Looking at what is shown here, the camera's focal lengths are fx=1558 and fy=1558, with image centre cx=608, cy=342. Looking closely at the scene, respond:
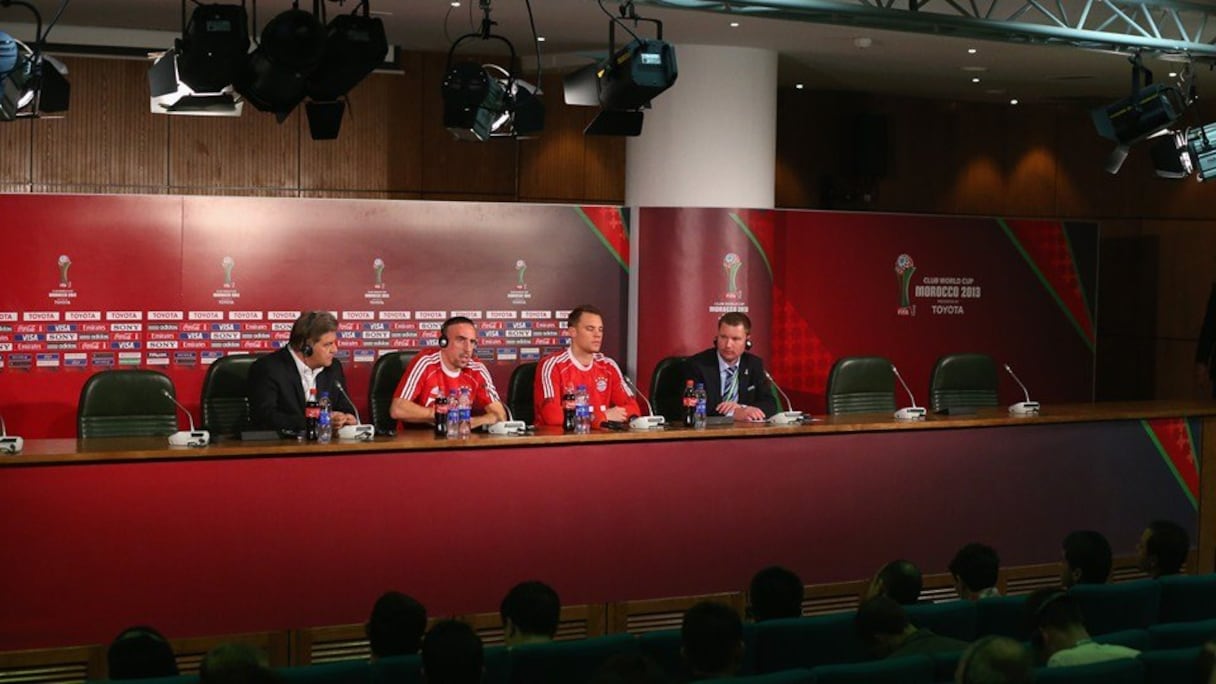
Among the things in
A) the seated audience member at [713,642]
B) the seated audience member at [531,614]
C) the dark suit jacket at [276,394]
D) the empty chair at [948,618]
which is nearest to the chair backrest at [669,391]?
the dark suit jacket at [276,394]

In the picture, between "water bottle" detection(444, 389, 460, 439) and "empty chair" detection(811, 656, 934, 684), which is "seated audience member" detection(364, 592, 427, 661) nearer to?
"empty chair" detection(811, 656, 934, 684)

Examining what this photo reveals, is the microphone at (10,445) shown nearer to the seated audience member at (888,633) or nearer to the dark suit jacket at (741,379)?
the seated audience member at (888,633)

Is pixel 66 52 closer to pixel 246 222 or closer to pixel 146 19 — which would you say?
pixel 146 19

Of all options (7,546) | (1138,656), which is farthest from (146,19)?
(1138,656)

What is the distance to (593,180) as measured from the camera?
10.3m

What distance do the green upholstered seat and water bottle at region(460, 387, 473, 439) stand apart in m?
1.14

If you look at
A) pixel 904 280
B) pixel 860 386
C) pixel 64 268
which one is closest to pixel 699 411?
pixel 860 386

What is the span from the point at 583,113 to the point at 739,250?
1.60 m

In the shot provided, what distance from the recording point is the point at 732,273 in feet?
31.0

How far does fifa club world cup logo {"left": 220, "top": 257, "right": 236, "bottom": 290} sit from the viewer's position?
855 cm

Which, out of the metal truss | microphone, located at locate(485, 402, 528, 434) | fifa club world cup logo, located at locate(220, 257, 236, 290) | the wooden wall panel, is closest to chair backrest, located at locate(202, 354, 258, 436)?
microphone, located at locate(485, 402, 528, 434)

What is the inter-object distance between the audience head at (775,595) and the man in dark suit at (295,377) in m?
2.52

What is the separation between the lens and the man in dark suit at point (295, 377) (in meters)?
6.43

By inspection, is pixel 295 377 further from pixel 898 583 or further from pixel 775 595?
pixel 898 583
